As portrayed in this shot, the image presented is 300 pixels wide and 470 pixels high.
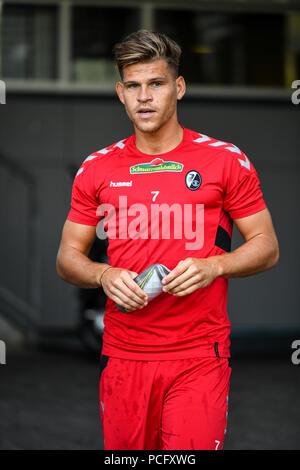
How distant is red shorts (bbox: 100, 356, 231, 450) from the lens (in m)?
2.54

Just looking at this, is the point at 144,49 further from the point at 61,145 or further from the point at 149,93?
the point at 61,145

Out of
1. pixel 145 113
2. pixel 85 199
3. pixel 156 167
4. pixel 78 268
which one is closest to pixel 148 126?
pixel 145 113

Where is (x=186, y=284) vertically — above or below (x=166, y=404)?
above

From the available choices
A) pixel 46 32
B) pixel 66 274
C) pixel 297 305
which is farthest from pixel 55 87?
pixel 66 274

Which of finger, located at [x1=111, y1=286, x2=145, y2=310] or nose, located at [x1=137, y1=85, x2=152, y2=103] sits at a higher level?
nose, located at [x1=137, y1=85, x2=152, y2=103]

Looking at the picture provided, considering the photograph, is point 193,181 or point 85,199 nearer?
point 193,181

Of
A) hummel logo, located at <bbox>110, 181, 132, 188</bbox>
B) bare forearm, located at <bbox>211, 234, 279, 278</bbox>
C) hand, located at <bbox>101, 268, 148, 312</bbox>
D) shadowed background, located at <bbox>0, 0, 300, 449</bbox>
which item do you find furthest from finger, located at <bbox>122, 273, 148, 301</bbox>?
shadowed background, located at <bbox>0, 0, 300, 449</bbox>

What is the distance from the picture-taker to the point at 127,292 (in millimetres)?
2381

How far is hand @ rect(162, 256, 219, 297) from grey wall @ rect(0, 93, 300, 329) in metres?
8.21

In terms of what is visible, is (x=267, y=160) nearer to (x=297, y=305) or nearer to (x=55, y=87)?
(x=297, y=305)

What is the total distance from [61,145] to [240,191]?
325 inches

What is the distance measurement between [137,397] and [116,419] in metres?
0.13

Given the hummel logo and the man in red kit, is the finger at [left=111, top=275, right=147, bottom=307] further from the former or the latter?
the hummel logo

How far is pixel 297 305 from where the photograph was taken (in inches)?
431
